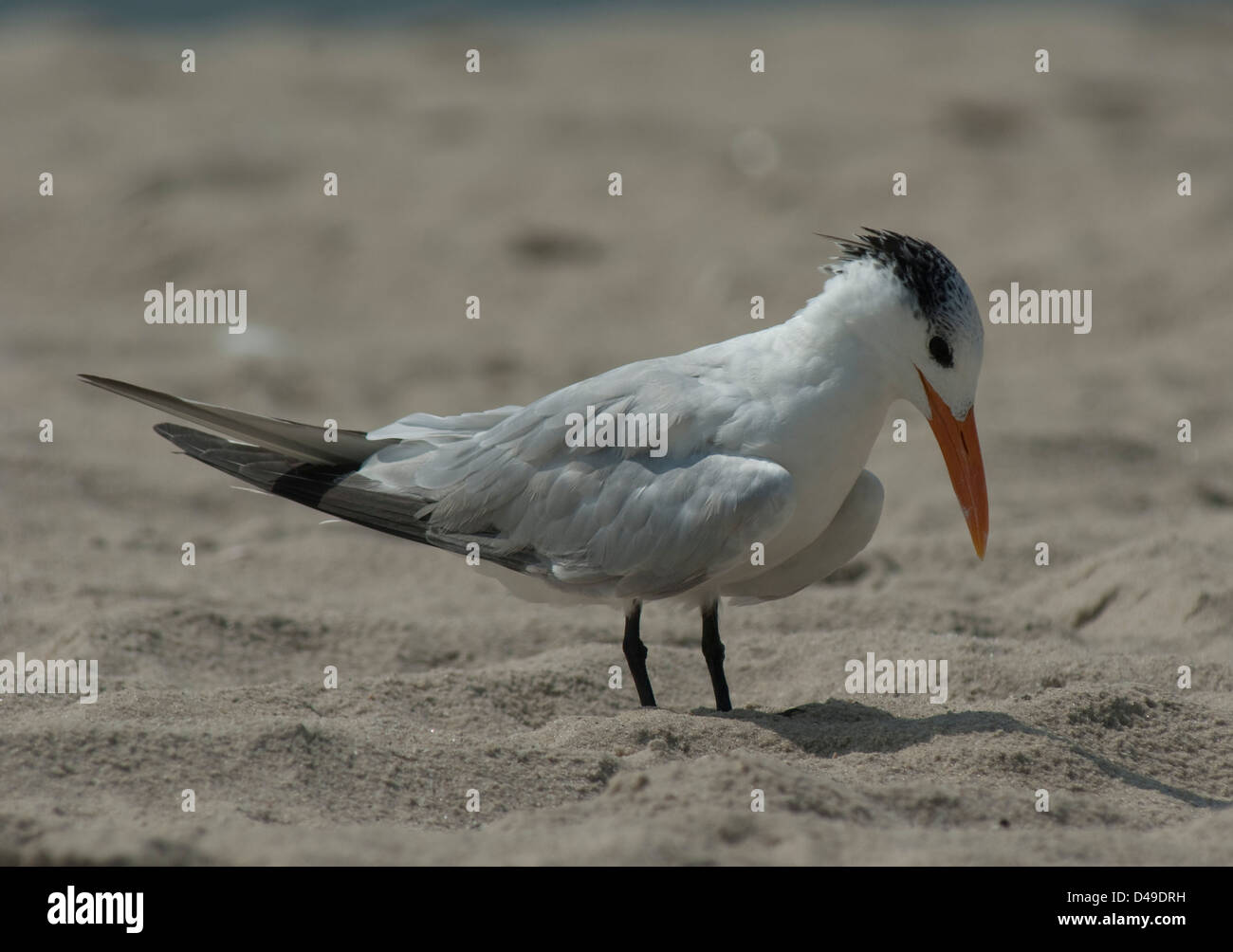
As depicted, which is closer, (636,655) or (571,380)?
(636,655)

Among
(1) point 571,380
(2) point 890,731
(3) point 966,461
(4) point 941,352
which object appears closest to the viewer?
(2) point 890,731

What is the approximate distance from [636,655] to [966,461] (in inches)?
43.5

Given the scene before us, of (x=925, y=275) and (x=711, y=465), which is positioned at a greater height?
(x=925, y=275)

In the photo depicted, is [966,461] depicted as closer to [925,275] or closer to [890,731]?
[925,275]

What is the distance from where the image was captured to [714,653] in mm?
4191

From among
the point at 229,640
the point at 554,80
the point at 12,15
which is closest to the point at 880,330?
the point at 229,640

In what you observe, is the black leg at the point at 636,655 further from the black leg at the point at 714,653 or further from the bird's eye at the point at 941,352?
the bird's eye at the point at 941,352

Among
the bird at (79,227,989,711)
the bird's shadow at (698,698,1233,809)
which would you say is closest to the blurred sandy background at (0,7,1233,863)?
the bird's shadow at (698,698,1233,809)

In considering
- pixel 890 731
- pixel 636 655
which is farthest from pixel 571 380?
pixel 890 731

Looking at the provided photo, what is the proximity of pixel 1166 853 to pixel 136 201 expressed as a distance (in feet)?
30.5

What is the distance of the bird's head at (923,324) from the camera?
393 cm

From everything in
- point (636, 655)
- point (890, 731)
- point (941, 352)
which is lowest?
point (890, 731)

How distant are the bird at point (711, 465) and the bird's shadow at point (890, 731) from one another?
27 centimetres
